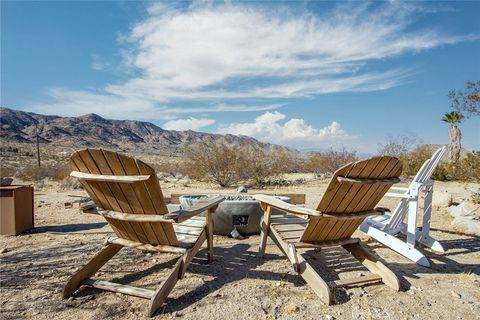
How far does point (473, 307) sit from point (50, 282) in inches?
139

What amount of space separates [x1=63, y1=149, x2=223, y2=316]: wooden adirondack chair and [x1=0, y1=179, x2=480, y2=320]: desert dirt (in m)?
0.13

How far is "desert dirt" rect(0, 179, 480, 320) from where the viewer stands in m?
2.50

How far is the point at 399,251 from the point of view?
3.60 meters

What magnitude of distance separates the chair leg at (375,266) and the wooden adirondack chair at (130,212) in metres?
1.52

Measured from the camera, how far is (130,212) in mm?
2641

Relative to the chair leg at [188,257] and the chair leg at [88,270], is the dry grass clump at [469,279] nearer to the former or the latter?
the chair leg at [188,257]

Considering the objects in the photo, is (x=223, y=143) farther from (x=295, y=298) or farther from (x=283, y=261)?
(x=295, y=298)

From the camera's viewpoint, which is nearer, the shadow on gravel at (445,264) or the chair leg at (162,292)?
the chair leg at (162,292)

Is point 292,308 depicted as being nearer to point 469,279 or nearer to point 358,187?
point 358,187

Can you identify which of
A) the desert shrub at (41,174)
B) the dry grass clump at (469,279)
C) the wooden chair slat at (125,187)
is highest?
the wooden chair slat at (125,187)

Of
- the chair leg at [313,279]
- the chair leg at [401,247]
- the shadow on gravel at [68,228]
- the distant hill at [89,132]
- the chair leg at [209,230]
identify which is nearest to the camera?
the chair leg at [313,279]

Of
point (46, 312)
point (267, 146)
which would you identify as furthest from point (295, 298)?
point (267, 146)

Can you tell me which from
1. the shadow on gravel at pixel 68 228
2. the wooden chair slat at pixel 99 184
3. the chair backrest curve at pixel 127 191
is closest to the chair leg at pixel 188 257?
the chair backrest curve at pixel 127 191

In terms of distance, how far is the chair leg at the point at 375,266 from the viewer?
2.90 metres
